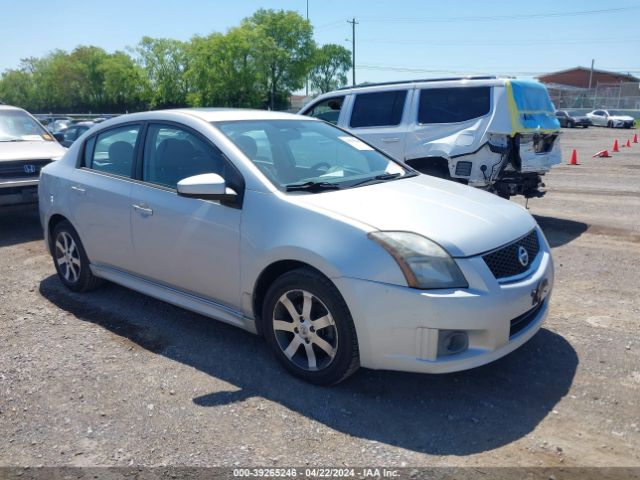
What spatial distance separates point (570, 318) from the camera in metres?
4.59

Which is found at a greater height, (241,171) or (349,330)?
(241,171)

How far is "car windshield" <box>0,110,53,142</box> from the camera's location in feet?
29.2

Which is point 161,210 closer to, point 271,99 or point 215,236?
point 215,236

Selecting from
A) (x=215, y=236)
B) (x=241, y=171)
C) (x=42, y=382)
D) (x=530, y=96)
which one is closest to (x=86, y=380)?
(x=42, y=382)

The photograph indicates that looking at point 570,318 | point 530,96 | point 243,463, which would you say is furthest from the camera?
point 530,96

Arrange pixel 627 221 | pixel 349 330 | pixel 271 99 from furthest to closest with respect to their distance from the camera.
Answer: pixel 271 99 < pixel 627 221 < pixel 349 330

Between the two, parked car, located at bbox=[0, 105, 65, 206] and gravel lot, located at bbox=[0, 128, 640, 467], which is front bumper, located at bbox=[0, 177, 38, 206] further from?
gravel lot, located at bbox=[0, 128, 640, 467]

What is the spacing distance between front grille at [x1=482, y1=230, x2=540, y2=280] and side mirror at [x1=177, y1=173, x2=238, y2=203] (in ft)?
5.57

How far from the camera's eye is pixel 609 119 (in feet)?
139

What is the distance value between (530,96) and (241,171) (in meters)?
4.92

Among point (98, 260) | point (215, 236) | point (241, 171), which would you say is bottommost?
point (98, 260)

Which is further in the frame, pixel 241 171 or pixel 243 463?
pixel 241 171

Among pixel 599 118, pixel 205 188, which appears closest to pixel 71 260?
pixel 205 188

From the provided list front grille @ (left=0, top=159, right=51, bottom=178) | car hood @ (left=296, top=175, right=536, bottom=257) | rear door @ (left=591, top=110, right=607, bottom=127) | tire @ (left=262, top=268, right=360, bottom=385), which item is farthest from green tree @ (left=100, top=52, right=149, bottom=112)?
tire @ (left=262, top=268, right=360, bottom=385)
